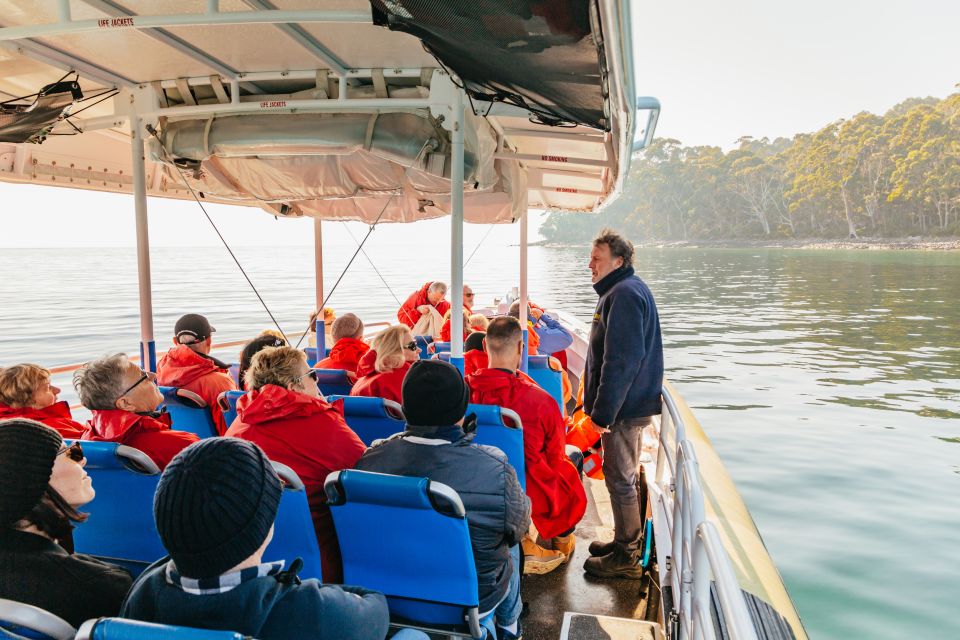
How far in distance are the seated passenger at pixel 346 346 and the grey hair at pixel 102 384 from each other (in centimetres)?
163

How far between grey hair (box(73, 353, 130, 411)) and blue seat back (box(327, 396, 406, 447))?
2.41 ft

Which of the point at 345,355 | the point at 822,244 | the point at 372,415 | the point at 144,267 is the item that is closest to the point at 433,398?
the point at 372,415

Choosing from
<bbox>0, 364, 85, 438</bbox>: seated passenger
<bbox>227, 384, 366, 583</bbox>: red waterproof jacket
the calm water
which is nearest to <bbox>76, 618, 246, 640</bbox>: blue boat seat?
<bbox>227, 384, 366, 583</bbox>: red waterproof jacket

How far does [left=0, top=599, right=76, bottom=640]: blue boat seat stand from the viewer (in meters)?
0.94

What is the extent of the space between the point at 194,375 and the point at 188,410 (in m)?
0.30

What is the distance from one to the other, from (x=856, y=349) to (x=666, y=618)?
17.9 meters

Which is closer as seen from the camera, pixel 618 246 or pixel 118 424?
pixel 118 424

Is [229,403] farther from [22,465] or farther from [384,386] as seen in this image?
[22,465]

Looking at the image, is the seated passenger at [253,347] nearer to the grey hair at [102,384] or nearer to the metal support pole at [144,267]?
the metal support pole at [144,267]

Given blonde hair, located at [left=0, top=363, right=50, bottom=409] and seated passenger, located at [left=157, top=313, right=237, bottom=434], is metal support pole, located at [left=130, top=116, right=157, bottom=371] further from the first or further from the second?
blonde hair, located at [left=0, top=363, right=50, bottom=409]

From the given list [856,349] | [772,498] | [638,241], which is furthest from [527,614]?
[638,241]

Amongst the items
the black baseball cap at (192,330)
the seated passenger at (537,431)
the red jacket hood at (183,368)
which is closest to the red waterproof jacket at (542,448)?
the seated passenger at (537,431)

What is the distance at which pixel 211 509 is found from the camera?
38.0 inches

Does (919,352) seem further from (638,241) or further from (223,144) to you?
(638,241)
